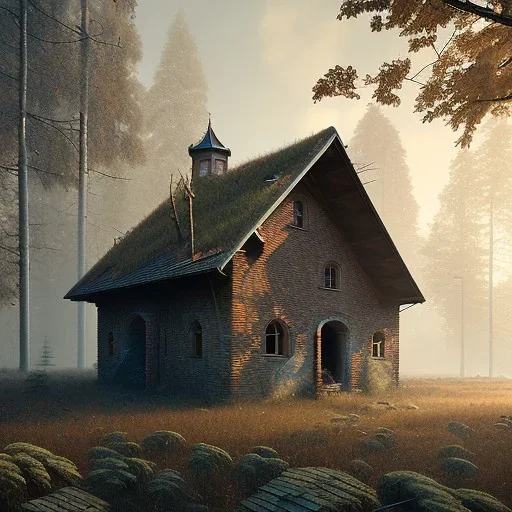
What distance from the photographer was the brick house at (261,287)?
17.4 metres

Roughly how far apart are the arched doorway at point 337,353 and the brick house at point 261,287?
0.17ft

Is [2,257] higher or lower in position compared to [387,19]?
lower

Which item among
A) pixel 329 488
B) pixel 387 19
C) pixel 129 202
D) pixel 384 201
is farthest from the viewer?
pixel 384 201

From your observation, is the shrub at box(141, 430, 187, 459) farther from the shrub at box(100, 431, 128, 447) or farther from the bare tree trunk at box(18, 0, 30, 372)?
the bare tree trunk at box(18, 0, 30, 372)

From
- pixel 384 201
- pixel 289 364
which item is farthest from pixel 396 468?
pixel 384 201

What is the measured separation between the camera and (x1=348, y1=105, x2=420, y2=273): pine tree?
60281 millimetres

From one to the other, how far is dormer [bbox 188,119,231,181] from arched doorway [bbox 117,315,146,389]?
7482 mm

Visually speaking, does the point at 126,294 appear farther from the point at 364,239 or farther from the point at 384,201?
the point at 384,201

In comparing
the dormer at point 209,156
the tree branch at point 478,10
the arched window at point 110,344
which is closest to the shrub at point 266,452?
the tree branch at point 478,10

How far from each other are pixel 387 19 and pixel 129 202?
1723 inches

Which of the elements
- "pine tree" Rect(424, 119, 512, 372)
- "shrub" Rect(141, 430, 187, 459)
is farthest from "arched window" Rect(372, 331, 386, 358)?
"pine tree" Rect(424, 119, 512, 372)

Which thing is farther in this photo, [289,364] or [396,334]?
[396,334]

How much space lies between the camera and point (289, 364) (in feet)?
61.3

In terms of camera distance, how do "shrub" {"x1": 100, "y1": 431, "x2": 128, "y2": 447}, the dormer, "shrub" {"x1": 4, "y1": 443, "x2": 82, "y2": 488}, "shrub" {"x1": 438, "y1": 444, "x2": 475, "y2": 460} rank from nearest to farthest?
"shrub" {"x1": 4, "y1": 443, "x2": 82, "y2": 488}, "shrub" {"x1": 438, "y1": 444, "x2": 475, "y2": 460}, "shrub" {"x1": 100, "y1": 431, "x2": 128, "y2": 447}, the dormer
